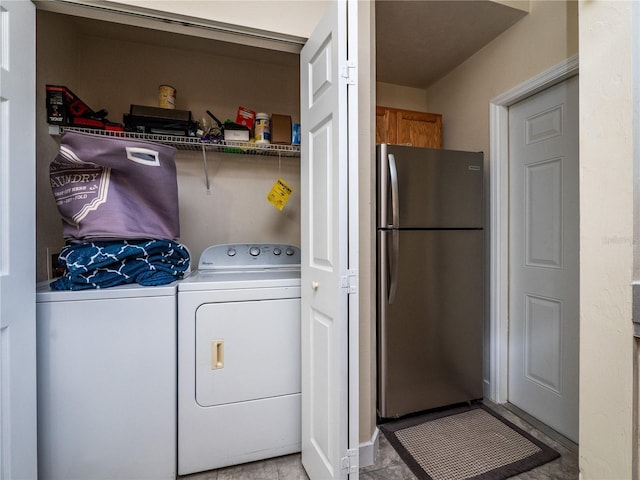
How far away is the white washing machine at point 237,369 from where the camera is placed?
1.45m

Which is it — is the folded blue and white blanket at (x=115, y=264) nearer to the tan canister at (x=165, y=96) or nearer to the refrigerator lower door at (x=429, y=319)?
the tan canister at (x=165, y=96)

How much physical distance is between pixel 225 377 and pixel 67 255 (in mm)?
930

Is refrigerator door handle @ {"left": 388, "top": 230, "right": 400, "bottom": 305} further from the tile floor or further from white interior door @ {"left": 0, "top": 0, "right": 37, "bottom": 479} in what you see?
white interior door @ {"left": 0, "top": 0, "right": 37, "bottom": 479}

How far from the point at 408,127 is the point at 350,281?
6.36ft

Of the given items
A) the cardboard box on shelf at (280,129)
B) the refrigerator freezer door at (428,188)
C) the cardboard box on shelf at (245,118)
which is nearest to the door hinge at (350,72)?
the refrigerator freezer door at (428,188)

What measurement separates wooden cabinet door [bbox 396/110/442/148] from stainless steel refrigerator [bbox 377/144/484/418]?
57 centimetres

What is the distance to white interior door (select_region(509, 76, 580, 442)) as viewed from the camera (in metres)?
1.76

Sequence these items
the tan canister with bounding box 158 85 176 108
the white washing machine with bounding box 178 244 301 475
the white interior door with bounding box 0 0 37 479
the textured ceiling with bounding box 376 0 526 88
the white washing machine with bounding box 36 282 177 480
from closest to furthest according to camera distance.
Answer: the white interior door with bounding box 0 0 37 479
the white washing machine with bounding box 36 282 177 480
the white washing machine with bounding box 178 244 301 475
the textured ceiling with bounding box 376 0 526 88
the tan canister with bounding box 158 85 176 108

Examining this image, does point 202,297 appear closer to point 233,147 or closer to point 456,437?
point 233,147

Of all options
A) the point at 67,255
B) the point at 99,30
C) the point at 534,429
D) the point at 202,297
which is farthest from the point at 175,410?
the point at 99,30

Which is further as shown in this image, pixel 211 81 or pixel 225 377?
pixel 211 81

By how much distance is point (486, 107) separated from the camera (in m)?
2.23

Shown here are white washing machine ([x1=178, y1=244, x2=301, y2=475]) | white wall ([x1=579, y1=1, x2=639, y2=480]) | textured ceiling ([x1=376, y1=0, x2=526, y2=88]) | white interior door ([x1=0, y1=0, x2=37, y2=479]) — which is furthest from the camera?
textured ceiling ([x1=376, y1=0, x2=526, y2=88])

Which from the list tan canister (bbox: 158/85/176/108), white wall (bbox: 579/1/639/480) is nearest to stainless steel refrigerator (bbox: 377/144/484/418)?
white wall (bbox: 579/1/639/480)
